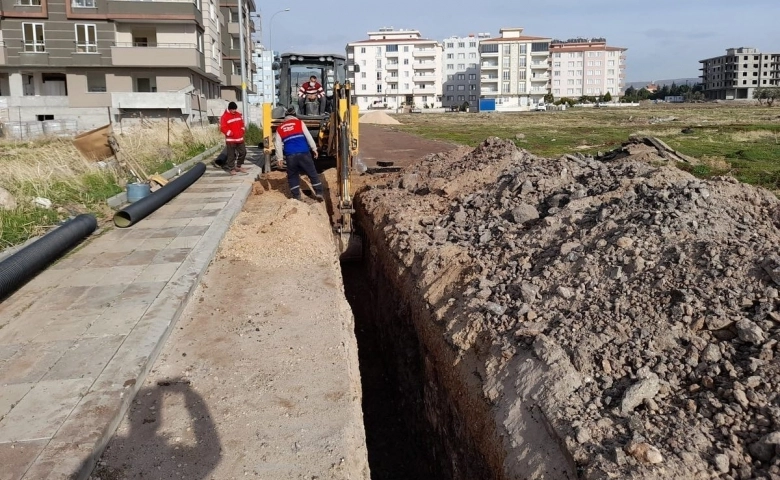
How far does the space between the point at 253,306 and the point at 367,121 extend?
174ft

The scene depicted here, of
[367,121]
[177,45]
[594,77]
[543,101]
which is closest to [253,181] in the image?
[177,45]

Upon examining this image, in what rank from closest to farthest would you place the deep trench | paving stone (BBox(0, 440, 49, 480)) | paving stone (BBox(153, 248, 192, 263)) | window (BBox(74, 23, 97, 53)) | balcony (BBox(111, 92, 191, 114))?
paving stone (BBox(0, 440, 49, 480))
the deep trench
paving stone (BBox(153, 248, 192, 263))
balcony (BBox(111, 92, 191, 114))
window (BBox(74, 23, 97, 53))

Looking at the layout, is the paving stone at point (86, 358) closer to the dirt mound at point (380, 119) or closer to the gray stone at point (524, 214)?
the gray stone at point (524, 214)

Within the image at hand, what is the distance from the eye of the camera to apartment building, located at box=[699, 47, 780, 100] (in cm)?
13750

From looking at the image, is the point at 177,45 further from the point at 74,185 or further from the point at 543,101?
the point at 543,101

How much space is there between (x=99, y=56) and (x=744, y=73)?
13589 cm

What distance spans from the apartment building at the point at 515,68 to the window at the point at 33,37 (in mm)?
78689

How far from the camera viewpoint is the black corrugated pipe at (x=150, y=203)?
9812 mm

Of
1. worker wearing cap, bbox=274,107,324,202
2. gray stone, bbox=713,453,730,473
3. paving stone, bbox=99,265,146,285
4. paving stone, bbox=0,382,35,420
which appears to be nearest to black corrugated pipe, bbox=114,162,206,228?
worker wearing cap, bbox=274,107,324,202

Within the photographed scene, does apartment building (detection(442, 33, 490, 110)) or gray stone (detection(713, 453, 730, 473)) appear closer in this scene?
gray stone (detection(713, 453, 730, 473))

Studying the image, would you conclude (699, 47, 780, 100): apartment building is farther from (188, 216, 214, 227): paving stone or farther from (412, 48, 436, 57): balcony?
(188, 216, 214, 227): paving stone

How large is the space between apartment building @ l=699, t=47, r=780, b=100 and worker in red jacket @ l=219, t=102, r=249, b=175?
14185cm

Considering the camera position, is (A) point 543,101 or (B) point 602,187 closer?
(B) point 602,187

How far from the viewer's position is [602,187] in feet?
25.1
